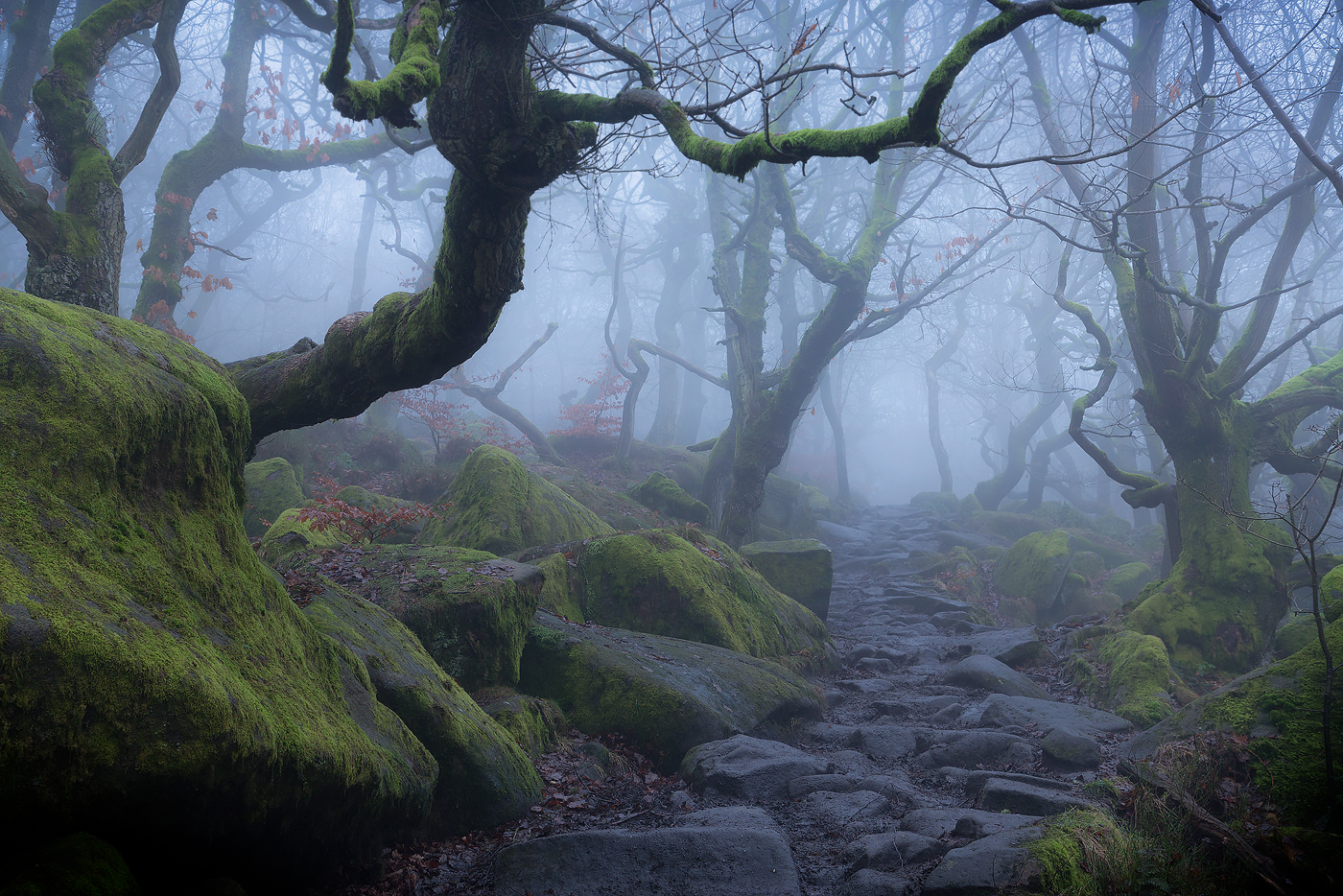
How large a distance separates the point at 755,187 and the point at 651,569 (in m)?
11.3

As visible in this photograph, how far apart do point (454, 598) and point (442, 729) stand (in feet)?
4.95

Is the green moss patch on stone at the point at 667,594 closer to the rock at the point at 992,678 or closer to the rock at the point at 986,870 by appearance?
the rock at the point at 992,678

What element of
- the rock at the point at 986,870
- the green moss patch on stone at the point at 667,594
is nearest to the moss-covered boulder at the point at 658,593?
the green moss patch on stone at the point at 667,594

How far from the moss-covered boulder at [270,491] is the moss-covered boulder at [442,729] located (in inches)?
244

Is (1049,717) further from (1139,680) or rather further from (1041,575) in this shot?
(1041,575)

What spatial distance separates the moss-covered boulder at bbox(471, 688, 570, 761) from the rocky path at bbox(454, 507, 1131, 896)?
1117 millimetres

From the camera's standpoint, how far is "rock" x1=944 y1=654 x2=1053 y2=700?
7852mm

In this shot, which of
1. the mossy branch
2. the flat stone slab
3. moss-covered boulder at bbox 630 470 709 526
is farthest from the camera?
moss-covered boulder at bbox 630 470 709 526

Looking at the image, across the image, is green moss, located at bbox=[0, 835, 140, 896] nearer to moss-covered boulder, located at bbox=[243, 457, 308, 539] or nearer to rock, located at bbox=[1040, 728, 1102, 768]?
rock, located at bbox=[1040, 728, 1102, 768]

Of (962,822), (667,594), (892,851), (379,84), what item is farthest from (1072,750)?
(379,84)

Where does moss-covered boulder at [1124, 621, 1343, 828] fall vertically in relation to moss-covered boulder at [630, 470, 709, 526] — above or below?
below

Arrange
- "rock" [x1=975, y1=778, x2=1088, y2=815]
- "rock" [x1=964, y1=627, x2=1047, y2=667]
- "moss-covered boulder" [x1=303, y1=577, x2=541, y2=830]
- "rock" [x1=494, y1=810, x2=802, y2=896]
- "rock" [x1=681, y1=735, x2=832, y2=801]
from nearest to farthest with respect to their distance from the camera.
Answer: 1. "rock" [x1=494, y1=810, x2=802, y2=896]
2. "moss-covered boulder" [x1=303, y1=577, x2=541, y2=830]
3. "rock" [x1=975, y1=778, x2=1088, y2=815]
4. "rock" [x1=681, y1=735, x2=832, y2=801]
5. "rock" [x1=964, y1=627, x2=1047, y2=667]

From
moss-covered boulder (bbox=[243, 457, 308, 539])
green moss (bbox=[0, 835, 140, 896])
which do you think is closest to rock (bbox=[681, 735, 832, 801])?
green moss (bbox=[0, 835, 140, 896])

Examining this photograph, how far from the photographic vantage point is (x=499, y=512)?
903 cm
